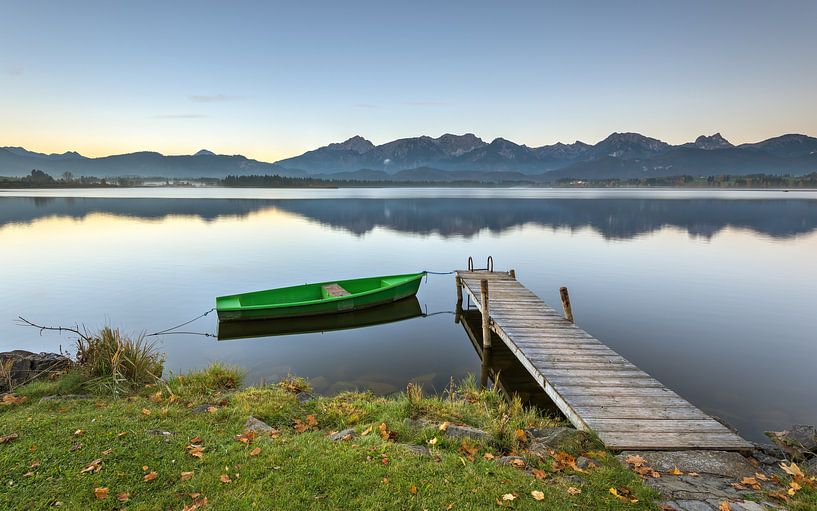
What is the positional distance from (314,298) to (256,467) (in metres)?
15.4

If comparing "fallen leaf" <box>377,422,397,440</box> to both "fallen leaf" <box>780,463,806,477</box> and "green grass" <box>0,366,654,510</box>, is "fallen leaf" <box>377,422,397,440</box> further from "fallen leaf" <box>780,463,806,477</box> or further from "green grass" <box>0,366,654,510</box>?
"fallen leaf" <box>780,463,806,477</box>

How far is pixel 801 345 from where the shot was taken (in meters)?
16.5

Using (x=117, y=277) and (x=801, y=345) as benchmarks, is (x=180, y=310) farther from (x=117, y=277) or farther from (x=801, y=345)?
(x=801, y=345)

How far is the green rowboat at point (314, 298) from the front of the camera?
1823cm

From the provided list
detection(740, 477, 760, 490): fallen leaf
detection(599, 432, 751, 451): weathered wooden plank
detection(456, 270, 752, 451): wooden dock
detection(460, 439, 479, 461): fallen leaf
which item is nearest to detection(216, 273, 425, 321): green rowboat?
detection(456, 270, 752, 451): wooden dock

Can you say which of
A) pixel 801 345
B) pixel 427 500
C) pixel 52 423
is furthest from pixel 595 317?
pixel 52 423

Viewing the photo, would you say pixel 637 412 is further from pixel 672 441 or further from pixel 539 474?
pixel 539 474

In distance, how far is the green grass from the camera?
17.5 ft

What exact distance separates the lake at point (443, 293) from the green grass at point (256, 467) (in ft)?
17.8

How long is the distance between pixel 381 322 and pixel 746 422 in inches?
539

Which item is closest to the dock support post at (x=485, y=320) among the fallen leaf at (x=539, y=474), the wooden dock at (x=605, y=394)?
the wooden dock at (x=605, y=394)

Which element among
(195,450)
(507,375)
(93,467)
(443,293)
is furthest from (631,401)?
(443,293)

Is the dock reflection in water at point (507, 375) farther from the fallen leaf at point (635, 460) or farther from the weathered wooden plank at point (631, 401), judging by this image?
the fallen leaf at point (635, 460)

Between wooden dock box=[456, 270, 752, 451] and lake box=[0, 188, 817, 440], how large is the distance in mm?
2889
